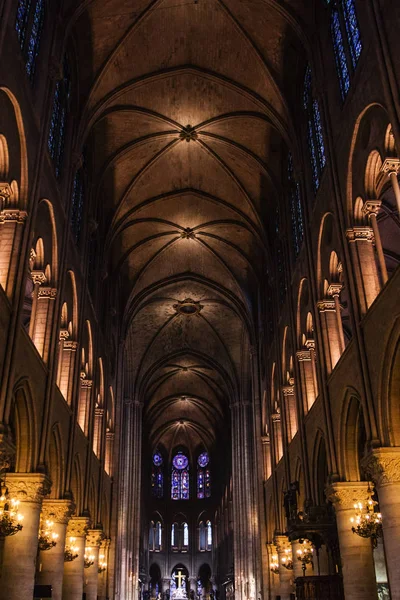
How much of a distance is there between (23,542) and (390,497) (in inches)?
352

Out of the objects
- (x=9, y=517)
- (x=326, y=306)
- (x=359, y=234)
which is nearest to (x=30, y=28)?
(x=359, y=234)

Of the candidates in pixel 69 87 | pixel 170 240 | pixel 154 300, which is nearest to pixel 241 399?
pixel 154 300

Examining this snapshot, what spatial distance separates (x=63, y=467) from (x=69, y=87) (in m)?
13.3

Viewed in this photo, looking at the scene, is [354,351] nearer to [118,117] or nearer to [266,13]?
[266,13]

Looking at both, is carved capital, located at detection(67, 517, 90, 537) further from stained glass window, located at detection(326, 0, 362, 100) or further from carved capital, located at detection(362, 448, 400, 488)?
stained glass window, located at detection(326, 0, 362, 100)

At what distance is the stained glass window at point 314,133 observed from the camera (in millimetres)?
20594

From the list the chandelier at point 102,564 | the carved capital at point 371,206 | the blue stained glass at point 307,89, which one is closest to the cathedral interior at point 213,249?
the carved capital at point 371,206

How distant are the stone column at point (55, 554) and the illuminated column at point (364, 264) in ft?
37.5

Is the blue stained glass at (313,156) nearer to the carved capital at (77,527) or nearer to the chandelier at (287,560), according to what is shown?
the carved capital at (77,527)

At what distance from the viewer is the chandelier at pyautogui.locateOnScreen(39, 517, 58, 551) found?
18766 mm

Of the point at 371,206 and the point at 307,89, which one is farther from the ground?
the point at 307,89

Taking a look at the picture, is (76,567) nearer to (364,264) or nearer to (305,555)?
(305,555)

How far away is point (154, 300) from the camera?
41000 millimetres

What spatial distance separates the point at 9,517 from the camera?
14711 millimetres
